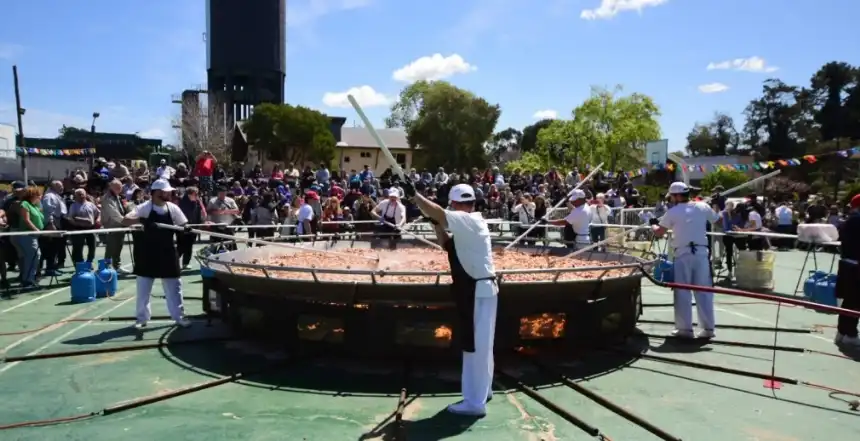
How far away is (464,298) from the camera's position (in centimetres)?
562

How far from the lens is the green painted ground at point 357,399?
5188 millimetres

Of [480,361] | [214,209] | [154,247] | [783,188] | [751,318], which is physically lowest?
[751,318]

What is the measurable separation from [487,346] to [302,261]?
4.62 metres

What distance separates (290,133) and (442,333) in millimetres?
45089

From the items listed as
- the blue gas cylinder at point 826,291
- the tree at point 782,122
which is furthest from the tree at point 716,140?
the blue gas cylinder at point 826,291

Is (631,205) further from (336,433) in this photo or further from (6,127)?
(6,127)

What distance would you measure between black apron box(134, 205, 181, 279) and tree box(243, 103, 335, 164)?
139ft

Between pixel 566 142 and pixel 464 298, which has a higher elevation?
pixel 566 142

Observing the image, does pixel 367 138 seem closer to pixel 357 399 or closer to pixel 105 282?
pixel 105 282

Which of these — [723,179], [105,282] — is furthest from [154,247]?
[723,179]

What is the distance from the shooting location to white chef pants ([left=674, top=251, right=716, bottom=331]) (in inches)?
331

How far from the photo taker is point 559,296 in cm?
710

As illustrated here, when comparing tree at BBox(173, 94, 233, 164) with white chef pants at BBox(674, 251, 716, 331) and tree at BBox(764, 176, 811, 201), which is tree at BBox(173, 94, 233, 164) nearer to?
tree at BBox(764, 176, 811, 201)

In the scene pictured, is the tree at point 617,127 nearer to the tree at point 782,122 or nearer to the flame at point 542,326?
the tree at point 782,122
